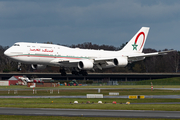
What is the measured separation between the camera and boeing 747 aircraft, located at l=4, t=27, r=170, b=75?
2387 inches

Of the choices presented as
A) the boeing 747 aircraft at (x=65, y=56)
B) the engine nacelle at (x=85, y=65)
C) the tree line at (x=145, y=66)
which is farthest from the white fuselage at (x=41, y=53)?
the tree line at (x=145, y=66)

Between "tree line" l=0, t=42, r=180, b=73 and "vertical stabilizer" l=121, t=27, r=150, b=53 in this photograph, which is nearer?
"vertical stabilizer" l=121, t=27, r=150, b=53

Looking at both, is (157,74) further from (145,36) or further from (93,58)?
(93,58)

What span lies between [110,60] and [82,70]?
6882 millimetres

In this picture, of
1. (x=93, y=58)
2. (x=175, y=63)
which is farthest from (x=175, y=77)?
(x=93, y=58)

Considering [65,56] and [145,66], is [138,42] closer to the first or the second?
[65,56]

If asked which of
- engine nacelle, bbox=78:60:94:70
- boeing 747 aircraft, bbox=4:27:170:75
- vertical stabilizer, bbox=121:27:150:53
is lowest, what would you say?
engine nacelle, bbox=78:60:94:70

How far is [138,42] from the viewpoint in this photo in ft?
269

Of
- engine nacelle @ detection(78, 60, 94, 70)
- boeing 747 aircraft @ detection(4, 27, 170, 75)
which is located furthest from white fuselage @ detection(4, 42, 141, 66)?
engine nacelle @ detection(78, 60, 94, 70)

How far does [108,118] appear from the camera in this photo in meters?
26.3

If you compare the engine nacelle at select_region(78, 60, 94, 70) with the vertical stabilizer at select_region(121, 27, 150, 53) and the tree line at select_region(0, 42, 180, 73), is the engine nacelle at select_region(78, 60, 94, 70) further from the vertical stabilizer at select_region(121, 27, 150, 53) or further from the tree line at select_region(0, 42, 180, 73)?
the tree line at select_region(0, 42, 180, 73)

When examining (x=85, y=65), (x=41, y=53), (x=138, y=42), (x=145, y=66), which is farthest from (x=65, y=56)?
(x=145, y=66)

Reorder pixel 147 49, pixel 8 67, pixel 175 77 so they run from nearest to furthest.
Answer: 1. pixel 175 77
2. pixel 8 67
3. pixel 147 49

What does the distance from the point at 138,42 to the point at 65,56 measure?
2428 cm
